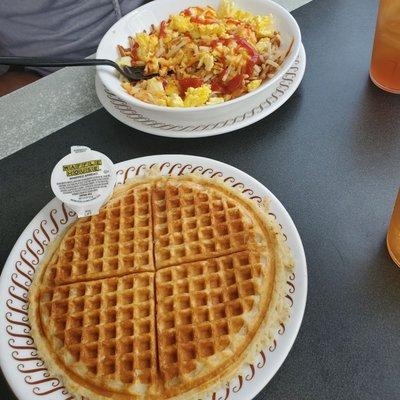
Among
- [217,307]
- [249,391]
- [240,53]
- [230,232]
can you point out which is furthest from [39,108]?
[249,391]

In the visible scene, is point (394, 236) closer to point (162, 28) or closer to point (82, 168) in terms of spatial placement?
point (82, 168)

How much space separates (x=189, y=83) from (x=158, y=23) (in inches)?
14.4

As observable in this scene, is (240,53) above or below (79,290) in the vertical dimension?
above

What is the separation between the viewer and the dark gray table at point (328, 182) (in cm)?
89

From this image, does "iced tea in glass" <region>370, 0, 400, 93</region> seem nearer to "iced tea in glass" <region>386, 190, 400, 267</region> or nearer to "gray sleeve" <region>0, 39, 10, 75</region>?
"iced tea in glass" <region>386, 190, 400, 267</region>

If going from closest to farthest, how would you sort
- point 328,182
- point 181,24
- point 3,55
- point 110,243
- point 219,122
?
point 110,243 < point 328,182 < point 219,122 < point 181,24 < point 3,55

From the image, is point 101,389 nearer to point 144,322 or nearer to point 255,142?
point 144,322

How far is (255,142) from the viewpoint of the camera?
1315mm

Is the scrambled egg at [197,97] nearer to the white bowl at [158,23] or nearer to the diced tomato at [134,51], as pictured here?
the white bowl at [158,23]

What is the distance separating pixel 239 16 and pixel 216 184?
728mm

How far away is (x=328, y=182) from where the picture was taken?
46.8 inches

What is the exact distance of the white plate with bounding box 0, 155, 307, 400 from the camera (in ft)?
2.71

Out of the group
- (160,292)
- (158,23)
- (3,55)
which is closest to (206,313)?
(160,292)

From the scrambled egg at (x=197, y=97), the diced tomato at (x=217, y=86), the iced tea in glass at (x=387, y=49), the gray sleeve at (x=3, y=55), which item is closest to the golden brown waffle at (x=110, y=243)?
the scrambled egg at (x=197, y=97)
